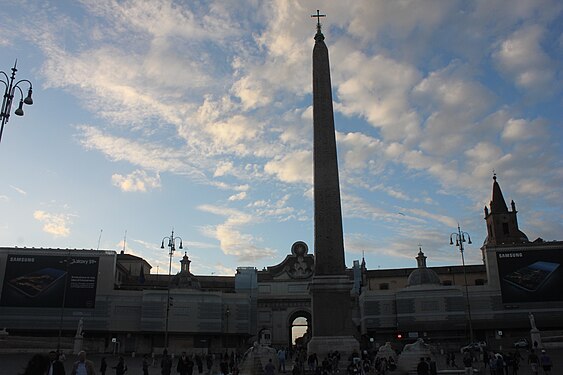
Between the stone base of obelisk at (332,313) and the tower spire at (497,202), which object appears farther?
the tower spire at (497,202)

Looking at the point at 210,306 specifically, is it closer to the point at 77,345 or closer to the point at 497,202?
the point at 77,345

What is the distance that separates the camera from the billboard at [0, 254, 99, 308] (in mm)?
59531

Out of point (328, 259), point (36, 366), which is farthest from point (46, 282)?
point (36, 366)

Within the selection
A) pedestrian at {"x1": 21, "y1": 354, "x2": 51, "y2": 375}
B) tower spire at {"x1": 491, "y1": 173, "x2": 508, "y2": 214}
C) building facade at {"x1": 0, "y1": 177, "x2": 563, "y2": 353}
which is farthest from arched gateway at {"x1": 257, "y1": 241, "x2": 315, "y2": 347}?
pedestrian at {"x1": 21, "y1": 354, "x2": 51, "y2": 375}

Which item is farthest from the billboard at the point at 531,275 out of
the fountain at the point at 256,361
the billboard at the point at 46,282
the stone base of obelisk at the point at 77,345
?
the billboard at the point at 46,282

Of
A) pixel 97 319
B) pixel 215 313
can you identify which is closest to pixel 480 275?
pixel 215 313

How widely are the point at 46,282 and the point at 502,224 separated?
208 feet

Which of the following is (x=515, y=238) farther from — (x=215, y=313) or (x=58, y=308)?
(x=58, y=308)

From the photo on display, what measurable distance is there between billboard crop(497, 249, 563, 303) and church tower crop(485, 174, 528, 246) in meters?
20.5

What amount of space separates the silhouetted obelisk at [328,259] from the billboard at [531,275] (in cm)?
3764

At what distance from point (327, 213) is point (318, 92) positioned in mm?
7637

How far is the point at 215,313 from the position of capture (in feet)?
205

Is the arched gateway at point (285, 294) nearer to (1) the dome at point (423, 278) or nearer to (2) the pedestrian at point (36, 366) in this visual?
(1) the dome at point (423, 278)

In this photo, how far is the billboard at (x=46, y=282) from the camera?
195ft
